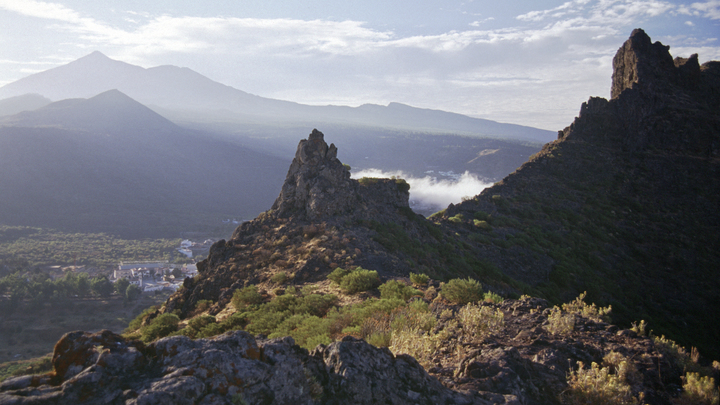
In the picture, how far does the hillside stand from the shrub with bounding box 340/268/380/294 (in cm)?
5

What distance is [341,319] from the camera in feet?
24.8

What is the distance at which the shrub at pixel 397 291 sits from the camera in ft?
29.9

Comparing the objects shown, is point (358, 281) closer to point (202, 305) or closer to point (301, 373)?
point (202, 305)

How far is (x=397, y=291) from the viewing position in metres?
9.34

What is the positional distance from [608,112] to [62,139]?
217894 millimetres

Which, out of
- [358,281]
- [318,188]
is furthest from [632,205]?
[358,281]

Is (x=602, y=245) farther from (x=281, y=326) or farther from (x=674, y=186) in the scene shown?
(x=281, y=326)

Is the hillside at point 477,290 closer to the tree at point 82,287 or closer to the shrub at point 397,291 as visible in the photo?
the shrub at point 397,291

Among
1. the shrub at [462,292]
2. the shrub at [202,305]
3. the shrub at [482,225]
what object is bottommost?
the shrub at [202,305]

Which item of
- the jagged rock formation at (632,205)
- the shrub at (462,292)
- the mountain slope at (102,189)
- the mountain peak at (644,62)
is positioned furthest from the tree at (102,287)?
the mountain peak at (644,62)

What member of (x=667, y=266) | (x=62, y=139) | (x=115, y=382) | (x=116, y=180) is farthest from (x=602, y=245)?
(x=62, y=139)

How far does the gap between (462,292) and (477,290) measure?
1.24ft

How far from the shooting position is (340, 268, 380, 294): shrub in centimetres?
1021

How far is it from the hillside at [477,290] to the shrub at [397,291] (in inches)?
2.4
